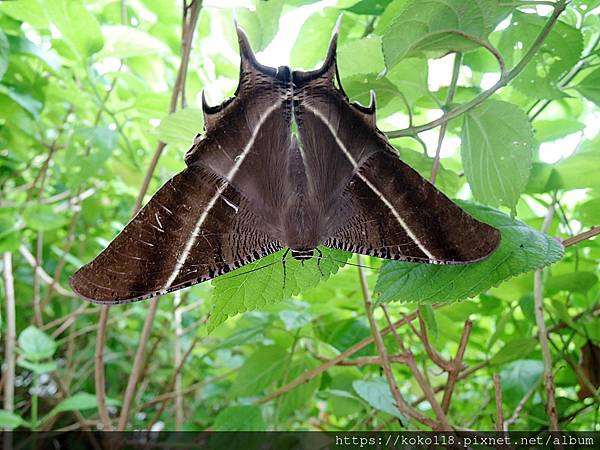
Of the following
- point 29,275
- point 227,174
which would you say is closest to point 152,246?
point 227,174

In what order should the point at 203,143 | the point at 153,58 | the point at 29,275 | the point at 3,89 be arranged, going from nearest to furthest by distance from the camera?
the point at 203,143 < the point at 3,89 < the point at 153,58 < the point at 29,275

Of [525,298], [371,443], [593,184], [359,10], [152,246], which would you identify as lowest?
[371,443]

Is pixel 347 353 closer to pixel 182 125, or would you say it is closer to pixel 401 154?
pixel 401 154

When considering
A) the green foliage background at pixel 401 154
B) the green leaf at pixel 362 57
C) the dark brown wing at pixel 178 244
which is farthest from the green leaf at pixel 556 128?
the dark brown wing at pixel 178 244

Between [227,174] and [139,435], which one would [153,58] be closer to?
[227,174]

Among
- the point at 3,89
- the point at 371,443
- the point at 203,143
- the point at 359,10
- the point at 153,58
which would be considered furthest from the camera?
the point at 153,58

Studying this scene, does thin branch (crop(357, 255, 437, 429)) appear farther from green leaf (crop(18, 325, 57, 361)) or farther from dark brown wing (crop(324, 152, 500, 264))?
green leaf (crop(18, 325, 57, 361))

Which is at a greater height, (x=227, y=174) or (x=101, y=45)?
(x=101, y=45)

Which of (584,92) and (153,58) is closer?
(584,92)
